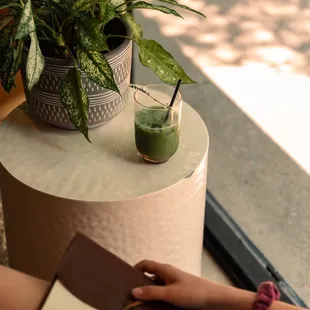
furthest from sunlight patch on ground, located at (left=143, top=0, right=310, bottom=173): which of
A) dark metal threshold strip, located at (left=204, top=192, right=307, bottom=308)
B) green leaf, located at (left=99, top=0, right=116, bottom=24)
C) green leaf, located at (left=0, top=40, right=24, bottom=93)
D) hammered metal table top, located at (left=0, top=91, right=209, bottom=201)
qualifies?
green leaf, located at (left=0, top=40, right=24, bottom=93)

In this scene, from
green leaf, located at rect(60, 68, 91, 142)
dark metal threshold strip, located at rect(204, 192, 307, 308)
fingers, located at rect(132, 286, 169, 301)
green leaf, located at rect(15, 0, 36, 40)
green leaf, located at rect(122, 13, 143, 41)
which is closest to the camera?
fingers, located at rect(132, 286, 169, 301)

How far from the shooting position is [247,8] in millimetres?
1567

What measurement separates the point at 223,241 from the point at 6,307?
0.87 m

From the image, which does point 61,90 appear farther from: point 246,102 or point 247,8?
point 246,102

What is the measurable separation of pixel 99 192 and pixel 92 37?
0.90 ft

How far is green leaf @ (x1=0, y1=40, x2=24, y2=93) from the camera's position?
3.35ft

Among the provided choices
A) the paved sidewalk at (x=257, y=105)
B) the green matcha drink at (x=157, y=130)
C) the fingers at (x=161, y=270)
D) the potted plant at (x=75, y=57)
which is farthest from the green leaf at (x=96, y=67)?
the paved sidewalk at (x=257, y=105)

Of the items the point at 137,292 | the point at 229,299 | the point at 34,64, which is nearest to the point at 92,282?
the point at 137,292

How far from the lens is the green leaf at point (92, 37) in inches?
37.8

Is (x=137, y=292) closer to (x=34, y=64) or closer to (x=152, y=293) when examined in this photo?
(x=152, y=293)

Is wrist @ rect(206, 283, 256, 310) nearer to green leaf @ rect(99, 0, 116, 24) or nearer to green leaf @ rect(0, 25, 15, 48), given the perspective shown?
green leaf @ rect(99, 0, 116, 24)

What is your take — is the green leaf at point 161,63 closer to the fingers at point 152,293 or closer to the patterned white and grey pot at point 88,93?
the patterned white and grey pot at point 88,93

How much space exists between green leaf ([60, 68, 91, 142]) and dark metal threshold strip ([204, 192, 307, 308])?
2.34 ft

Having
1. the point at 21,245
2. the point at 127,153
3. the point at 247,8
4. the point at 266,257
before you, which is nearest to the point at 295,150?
the point at 266,257
